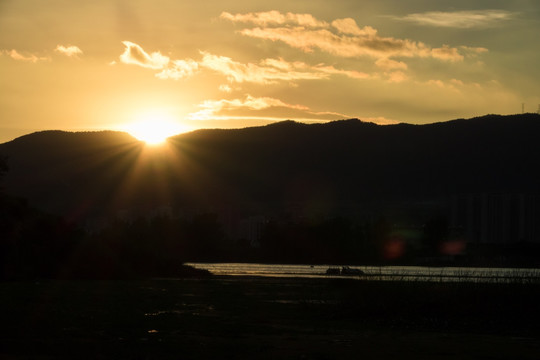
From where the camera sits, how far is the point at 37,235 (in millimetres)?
79500

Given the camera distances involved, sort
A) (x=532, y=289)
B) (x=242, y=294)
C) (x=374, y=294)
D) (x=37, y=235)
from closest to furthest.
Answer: (x=532, y=289)
(x=374, y=294)
(x=242, y=294)
(x=37, y=235)

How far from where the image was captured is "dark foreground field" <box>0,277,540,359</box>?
25812 millimetres

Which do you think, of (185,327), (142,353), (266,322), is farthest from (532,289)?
(142,353)

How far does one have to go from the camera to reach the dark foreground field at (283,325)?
84.7 feet

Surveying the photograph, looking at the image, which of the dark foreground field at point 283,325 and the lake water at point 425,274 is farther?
the lake water at point 425,274

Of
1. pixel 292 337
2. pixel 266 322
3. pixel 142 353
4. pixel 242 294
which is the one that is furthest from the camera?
pixel 242 294

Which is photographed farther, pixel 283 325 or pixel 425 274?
pixel 425 274

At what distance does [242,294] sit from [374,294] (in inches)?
649

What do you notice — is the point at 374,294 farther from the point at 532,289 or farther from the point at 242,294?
the point at 242,294

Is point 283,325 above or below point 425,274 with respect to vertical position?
above

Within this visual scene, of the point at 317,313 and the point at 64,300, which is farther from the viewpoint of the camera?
the point at 64,300

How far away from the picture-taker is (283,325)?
1357 inches

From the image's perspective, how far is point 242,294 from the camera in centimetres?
5647

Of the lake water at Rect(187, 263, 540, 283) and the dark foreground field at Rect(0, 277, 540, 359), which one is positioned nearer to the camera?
the dark foreground field at Rect(0, 277, 540, 359)
